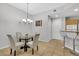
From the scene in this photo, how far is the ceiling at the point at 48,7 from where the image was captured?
2031 millimetres

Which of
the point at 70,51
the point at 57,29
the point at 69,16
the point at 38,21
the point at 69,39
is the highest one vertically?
the point at 69,16

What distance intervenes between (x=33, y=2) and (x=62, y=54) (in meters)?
1.75

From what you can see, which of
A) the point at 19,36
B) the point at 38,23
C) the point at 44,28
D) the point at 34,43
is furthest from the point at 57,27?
the point at 19,36

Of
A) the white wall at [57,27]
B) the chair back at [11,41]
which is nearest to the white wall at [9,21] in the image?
the chair back at [11,41]

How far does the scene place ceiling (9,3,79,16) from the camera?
203 cm

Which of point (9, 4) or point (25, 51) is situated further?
point (25, 51)

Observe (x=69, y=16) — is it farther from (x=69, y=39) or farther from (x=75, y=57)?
Result: (x=75, y=57)

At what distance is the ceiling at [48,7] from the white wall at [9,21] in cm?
16

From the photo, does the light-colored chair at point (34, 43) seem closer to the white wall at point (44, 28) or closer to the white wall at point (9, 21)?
the white wall at point (44, 28)

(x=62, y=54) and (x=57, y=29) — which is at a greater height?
(x=57, y=29)

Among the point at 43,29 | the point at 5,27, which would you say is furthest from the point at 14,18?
the point at 43,29

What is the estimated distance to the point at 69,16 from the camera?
6.80ft

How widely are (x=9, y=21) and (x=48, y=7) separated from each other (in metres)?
1.20

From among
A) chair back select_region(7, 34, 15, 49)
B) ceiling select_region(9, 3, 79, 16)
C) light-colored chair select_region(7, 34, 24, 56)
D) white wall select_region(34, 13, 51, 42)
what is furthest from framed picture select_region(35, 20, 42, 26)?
chair back select_region(7, 34, 15, 49)
